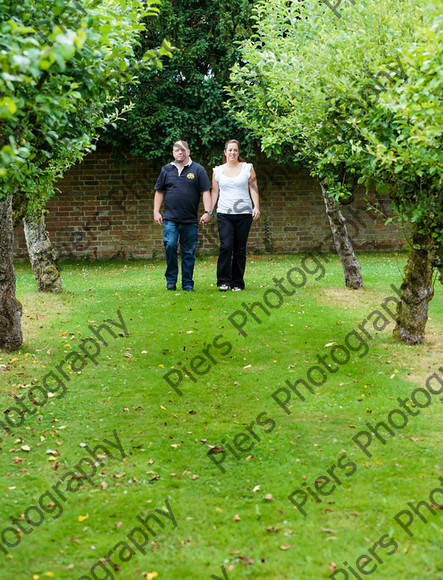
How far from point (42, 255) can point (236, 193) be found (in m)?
3.48

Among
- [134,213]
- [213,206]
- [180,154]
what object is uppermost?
[180,154]

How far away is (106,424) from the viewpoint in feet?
18.0

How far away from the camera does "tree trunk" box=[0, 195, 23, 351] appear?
718cm

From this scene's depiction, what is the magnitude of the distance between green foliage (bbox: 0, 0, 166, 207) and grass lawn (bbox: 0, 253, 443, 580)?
2.11 metres

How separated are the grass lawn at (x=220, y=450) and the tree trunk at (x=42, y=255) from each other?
5.15 ft

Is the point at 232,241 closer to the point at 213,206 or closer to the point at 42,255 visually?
the point at 213,206

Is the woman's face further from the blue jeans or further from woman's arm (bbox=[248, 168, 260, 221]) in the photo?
the blue jeans

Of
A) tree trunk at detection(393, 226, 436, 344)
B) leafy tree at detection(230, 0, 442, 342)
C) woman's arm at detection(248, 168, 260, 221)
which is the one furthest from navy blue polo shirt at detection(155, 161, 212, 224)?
tree trunk at detection(393, 226, 436, 344)

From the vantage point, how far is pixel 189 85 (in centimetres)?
1689

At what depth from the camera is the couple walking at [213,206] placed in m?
9.88

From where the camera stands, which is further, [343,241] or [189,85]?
[189,85]

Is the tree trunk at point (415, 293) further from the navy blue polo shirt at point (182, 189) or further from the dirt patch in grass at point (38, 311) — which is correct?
the dirt patch in grass at point (38, 311)

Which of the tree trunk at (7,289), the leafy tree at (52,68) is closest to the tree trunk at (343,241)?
the tree trunk at (7,289)

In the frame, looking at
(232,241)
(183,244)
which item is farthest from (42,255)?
(232,241)
